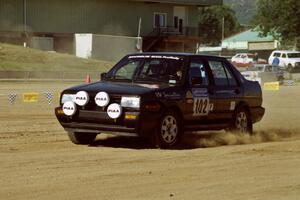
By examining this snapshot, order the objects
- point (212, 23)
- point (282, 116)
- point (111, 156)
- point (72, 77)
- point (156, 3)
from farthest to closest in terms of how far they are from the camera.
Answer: point (212, 23) < point (156, 3) < point (72, 77) < point (282, 116) < point (111, 156)

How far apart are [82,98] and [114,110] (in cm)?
63

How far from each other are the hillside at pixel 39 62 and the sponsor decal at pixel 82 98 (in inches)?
1230

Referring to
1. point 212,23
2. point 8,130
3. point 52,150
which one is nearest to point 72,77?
Result: point 8,130

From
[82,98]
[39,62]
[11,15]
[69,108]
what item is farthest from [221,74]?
[11,15]

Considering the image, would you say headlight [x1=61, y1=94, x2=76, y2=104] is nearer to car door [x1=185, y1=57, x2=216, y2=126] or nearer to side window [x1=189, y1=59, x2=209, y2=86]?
car door [x1=185, y1=57, x2=216, y2=126]

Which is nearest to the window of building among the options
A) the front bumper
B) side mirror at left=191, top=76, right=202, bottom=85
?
side mirror at left=191, top=76, right=202, bottom=85

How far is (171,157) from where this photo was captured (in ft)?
33.8

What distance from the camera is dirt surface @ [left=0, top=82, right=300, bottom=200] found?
7.71m

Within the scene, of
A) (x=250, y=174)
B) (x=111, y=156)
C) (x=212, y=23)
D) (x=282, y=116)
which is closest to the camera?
(x=250, y=174)

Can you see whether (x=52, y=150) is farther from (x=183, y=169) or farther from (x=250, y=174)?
(x=250, y=174)

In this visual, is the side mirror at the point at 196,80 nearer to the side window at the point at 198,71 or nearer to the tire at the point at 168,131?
the side window at the point at 198,71

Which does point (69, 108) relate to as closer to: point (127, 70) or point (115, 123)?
point (115, 123)

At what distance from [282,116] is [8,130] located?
832cm

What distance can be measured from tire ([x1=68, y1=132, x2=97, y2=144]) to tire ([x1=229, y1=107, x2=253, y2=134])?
2.70 meters
